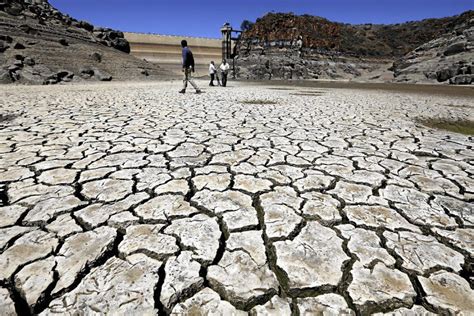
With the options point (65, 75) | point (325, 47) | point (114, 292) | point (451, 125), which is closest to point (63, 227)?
point (114, 292)

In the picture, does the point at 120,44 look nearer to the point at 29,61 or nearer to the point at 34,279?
the point at 29,61

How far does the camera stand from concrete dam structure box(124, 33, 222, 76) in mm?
33750

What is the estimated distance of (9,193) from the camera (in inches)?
70.2

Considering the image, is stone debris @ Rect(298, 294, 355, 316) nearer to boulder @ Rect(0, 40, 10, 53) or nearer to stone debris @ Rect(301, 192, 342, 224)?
stone debris @ Rect(301, 192, 342, 224)

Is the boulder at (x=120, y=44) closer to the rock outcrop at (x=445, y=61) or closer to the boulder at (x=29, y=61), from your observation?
the boulder at (x=29, y=61)

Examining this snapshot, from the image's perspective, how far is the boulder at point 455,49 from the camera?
18.2 metres

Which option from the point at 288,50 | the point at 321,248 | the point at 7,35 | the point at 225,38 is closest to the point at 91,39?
the point at 7,35

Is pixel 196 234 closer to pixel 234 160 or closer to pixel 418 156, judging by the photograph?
pixel 234 160

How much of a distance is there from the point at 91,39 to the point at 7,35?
7.05m

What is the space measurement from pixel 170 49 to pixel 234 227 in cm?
3866

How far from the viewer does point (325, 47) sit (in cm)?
2956

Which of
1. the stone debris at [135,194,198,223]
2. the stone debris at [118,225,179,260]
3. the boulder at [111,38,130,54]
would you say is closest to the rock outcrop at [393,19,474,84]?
the stone debris at [135,194,198,223]

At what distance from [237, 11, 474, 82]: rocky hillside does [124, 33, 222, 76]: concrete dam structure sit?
758cm

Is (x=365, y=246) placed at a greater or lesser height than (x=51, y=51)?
lesser
